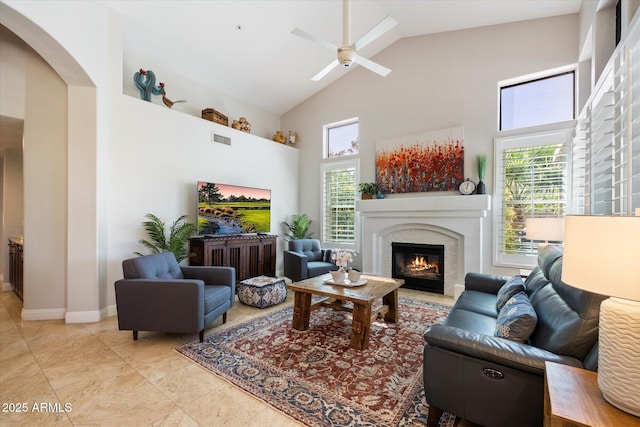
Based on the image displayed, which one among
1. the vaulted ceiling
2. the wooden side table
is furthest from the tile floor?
the vaulted ceiling

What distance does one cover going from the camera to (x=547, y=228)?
3260mm

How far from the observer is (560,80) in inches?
158

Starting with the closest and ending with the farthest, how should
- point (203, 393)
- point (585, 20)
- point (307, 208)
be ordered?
point (203, 393) < point (585, 20) < point (307, 208)

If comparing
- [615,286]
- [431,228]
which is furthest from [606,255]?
[431,228]

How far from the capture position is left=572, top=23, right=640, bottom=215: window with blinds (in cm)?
194

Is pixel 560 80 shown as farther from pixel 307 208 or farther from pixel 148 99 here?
pixel 148 99

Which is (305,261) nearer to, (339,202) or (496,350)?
(339,202)

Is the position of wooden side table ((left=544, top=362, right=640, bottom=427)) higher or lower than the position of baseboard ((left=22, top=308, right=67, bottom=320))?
higher

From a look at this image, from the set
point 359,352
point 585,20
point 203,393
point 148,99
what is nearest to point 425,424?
point 359,352

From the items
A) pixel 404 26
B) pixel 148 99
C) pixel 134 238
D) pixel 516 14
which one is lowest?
pixel 134 238

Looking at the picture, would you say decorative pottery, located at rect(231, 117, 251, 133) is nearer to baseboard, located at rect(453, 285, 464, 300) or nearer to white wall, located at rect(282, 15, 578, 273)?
white wall, located at rect(282, 15, 578, 273)

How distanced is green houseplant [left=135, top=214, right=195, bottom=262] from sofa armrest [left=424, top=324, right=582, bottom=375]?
12.1 feet

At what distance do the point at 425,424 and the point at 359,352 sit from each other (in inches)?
37.1

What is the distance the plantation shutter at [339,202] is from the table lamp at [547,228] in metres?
3.10
